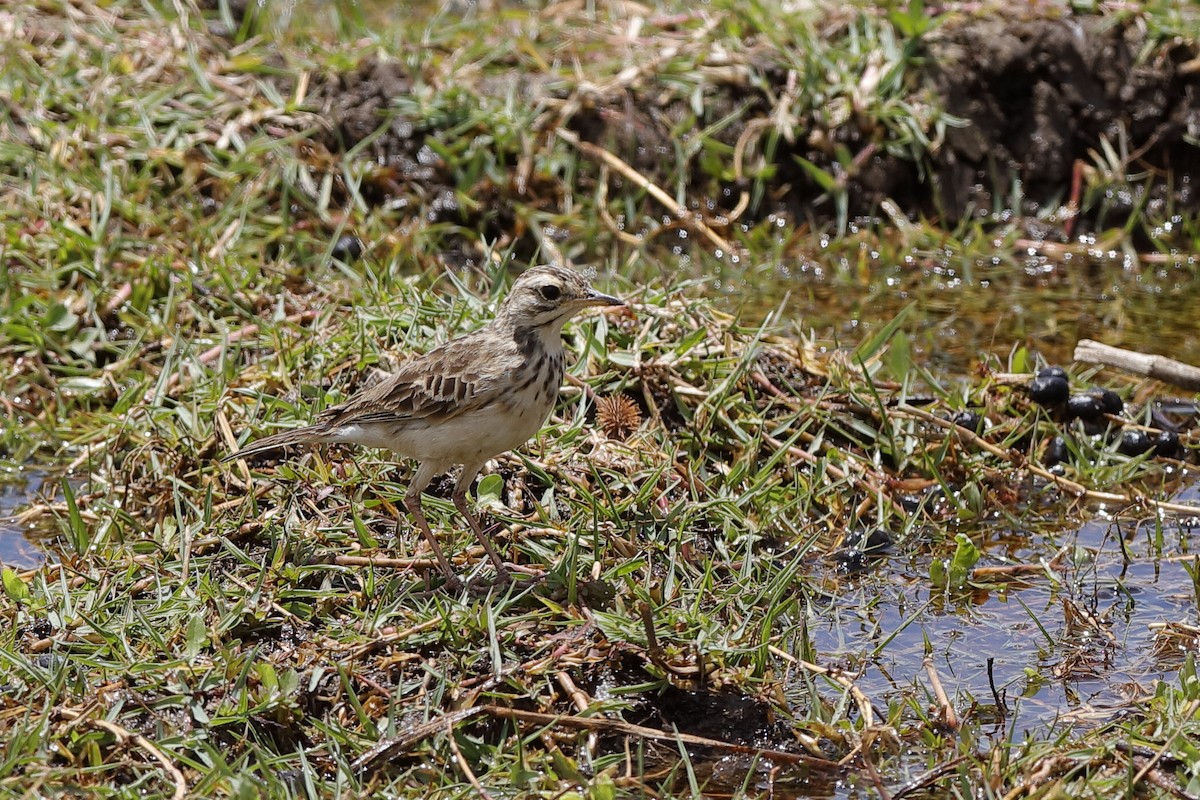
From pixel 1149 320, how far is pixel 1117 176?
150 cm

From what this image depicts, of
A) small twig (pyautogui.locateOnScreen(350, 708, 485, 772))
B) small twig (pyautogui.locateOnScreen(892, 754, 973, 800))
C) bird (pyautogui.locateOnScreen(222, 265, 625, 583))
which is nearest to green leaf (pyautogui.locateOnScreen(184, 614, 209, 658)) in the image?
small twig (pyautogui.locateOnScreen(350, 708, 485, 772))

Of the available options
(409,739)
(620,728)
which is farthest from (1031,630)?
(409,739)

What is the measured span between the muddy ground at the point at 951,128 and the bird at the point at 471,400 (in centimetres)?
366

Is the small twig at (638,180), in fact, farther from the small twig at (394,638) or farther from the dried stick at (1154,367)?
the small twig at (394,638)

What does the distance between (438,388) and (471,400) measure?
199mm

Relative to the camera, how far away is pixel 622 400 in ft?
22.4

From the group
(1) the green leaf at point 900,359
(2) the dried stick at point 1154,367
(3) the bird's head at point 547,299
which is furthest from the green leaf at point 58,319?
(2) the dried stick at point 1154,367

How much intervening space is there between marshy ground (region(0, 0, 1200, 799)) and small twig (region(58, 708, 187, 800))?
0.02m

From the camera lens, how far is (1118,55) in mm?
10211

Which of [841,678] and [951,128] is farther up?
[951,128]

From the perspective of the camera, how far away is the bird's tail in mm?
6055

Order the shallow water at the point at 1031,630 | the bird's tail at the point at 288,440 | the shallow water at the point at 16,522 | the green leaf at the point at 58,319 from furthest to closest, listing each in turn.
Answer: the green leaf at the point at 58,319
the shallow water at the point at 16,522
the bird's tail at the point at 288,440
the shallow water at the point at 1031,630

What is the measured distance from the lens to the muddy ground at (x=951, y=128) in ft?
31.9

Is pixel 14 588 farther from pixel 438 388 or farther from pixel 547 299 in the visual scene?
pixel 547 299
